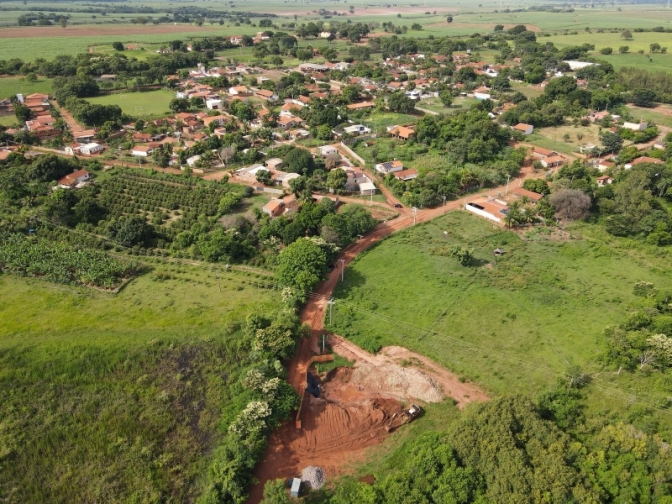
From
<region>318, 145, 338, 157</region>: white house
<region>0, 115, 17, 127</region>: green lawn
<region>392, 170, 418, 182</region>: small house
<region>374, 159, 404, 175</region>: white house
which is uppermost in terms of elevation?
<region>0, 115, 17, 127</region>: green lawn

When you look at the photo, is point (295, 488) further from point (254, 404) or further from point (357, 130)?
point (357, 130)

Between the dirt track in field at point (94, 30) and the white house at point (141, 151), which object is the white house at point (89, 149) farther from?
the dirt track in field at point (94, 30)

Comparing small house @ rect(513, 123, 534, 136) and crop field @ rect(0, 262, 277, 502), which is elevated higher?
small house @ rect(513, 123, 534, 136)

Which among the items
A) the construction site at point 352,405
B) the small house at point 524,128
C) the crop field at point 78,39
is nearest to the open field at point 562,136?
the small house at point 524,128

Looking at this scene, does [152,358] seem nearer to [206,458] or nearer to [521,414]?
[206,458]

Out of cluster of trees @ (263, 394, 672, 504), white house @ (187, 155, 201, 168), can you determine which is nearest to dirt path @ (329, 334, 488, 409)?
cluster of trees @ (263, 394, 672, 504)

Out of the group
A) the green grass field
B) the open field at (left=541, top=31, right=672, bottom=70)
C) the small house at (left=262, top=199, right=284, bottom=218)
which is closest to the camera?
the small house at (left=262, top=199, right=284, bottom=218)

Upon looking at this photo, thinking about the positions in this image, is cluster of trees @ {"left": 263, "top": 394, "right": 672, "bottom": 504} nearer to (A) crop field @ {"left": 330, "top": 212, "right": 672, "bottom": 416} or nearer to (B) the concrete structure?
(A) crop field @ {"left": 330, "top": 212, "right": 672, "bottom": 416}
